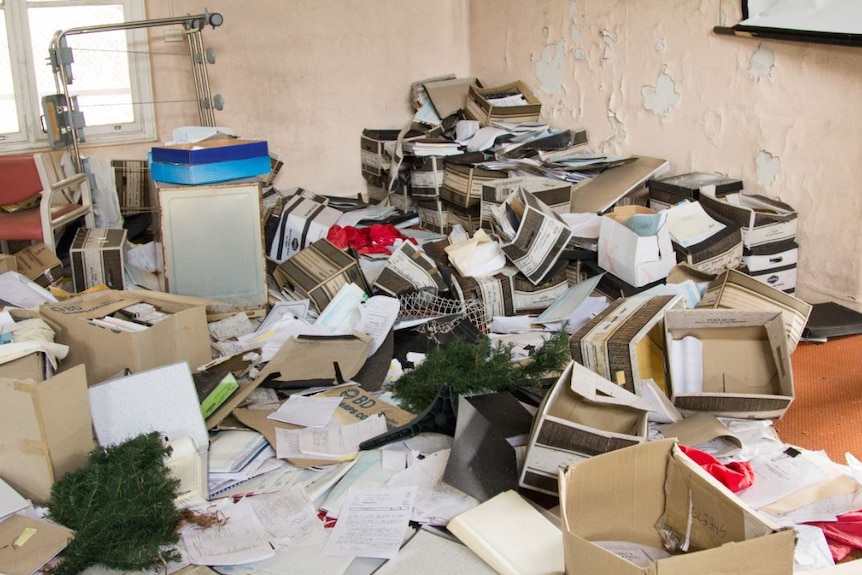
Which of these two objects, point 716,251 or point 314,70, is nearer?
point 716,251

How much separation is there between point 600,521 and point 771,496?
0.53 m

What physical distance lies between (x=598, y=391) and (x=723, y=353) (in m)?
0.62

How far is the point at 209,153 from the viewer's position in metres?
3.35

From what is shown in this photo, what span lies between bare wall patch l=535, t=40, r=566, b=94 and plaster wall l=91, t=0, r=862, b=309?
0.03ft

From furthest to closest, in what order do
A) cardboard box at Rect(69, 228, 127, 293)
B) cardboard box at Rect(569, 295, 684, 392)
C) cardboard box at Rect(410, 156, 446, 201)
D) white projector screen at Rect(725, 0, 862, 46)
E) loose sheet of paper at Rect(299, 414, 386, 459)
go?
1. cardboard box at Rect(410, 156, 446, 201)
2. cardboard box at Rect(69, 228, 127, 293)
3. white projector screen at Rect(725, 0, 862, 46)
4. cardboard box at Rect(569, 295, 684, 392)
5. loose sheet of paper at Rect(299, 414, 386, 459)

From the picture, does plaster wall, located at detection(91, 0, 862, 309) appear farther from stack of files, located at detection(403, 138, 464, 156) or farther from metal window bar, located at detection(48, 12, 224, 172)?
stack of files, located at detection(403, 138, 464, 156)

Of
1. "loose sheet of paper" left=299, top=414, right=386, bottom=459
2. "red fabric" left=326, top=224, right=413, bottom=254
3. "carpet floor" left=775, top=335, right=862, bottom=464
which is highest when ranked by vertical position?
"red fabric" left=326, top=224, right=413, bottom=254

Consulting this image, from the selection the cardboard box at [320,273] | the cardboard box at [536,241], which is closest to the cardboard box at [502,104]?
the cardboard box at [536,241]

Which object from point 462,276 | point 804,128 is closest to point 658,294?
point 462,276

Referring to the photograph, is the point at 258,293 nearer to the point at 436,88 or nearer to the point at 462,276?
the point at 462,276

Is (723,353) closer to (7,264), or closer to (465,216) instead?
(465,216)

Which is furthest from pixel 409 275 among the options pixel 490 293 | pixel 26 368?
pixel 26 368

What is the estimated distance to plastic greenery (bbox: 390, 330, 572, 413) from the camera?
94.3 inches

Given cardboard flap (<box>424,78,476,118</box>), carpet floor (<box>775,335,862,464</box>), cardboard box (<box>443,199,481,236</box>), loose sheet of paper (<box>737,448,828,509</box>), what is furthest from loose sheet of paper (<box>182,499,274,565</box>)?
cardboard flap (<box>424,78,476,118</box>)
